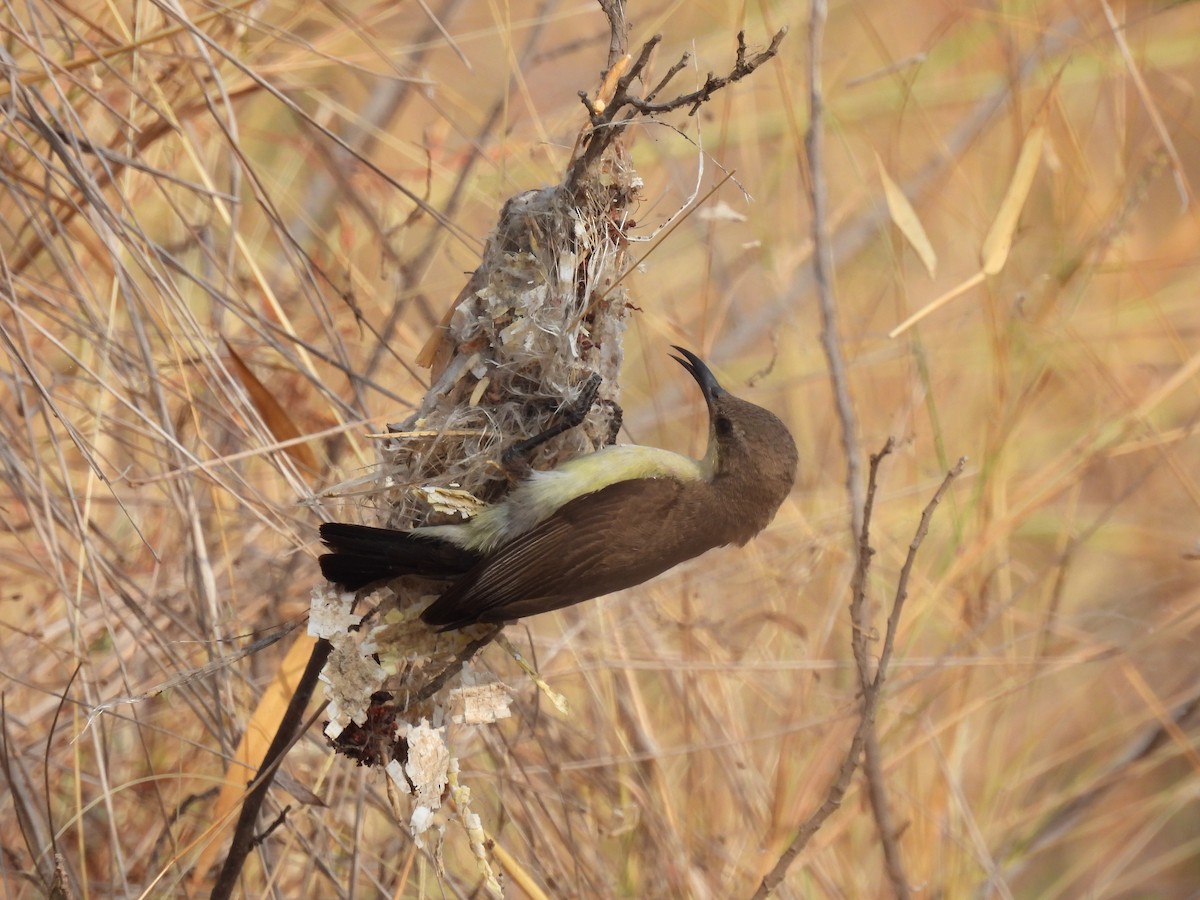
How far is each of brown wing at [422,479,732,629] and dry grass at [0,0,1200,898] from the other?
1.46 feet

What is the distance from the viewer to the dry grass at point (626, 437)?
2.91m

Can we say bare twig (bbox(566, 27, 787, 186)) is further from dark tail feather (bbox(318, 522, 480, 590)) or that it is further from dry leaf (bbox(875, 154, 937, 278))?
dry leaf (bbox(875, 154, 937, 278))

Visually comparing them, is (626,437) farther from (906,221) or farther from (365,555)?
(365,555)

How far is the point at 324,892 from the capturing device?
391cm

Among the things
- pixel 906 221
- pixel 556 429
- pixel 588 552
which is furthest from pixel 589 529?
pixel 906 221

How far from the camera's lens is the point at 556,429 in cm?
275

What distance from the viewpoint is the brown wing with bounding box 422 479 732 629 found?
99.0 inches

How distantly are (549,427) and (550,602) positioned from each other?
41 centimetres

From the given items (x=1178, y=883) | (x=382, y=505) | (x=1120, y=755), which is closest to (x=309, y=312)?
(x=382, y=505)

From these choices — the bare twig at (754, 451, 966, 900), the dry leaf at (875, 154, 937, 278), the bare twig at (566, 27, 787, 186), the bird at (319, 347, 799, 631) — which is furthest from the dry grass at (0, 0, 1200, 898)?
the bare twig at (754, 451, 966, 900)

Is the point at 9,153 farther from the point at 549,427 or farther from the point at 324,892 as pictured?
the point at 324,892

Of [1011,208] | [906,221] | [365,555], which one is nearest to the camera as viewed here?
[365,555]

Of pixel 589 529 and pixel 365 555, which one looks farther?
pixel 589 529

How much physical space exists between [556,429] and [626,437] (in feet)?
3.53
